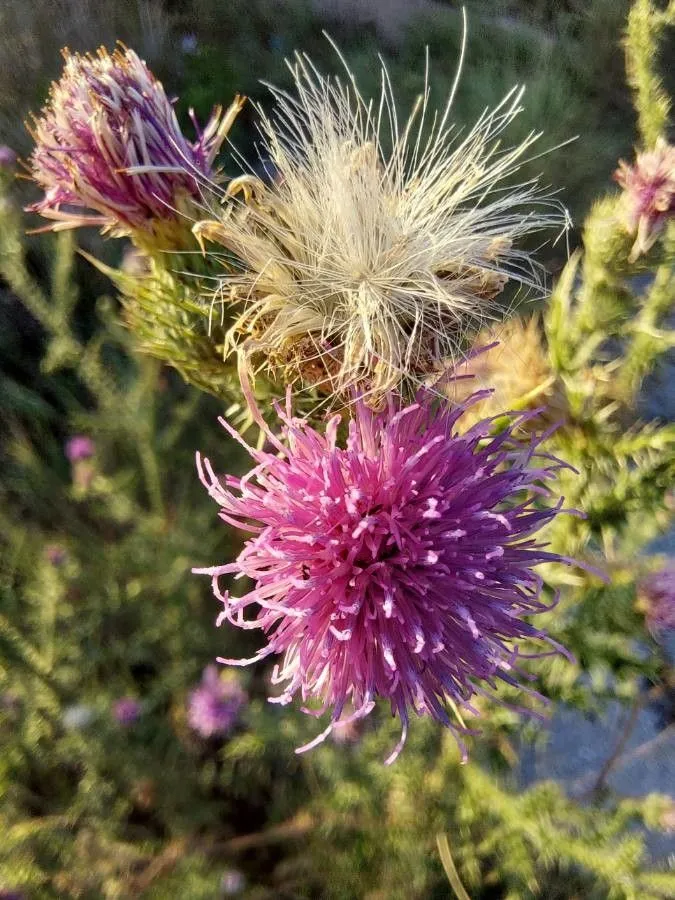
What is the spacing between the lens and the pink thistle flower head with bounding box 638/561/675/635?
1310 millimetres

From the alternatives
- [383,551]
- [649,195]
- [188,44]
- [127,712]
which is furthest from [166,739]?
[188,44]

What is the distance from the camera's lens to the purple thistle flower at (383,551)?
35.7 inches

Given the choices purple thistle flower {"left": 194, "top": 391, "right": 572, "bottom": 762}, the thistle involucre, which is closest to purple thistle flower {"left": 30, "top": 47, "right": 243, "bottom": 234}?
the thistle involucre

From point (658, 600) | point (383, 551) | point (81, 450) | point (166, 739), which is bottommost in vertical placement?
point (166, 739)

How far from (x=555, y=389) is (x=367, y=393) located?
0.54 meters

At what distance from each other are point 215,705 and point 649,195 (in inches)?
61.7

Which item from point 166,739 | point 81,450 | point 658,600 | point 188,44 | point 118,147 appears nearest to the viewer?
point 118,147

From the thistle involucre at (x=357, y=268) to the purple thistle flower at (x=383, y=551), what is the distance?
77 millimetres

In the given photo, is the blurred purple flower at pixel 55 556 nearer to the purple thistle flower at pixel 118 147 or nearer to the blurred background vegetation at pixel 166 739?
the blurred background vegetation at pixel 166 739

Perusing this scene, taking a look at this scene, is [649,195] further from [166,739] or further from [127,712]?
[166,739]

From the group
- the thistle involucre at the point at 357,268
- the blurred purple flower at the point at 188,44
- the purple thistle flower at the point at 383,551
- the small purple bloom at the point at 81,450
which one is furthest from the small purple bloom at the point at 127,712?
the blurred purple flower at the point at 188,44

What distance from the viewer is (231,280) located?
945 mm

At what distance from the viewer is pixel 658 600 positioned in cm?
132

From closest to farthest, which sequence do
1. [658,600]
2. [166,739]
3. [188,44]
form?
[658,600]
[166,739]
[188,44]
